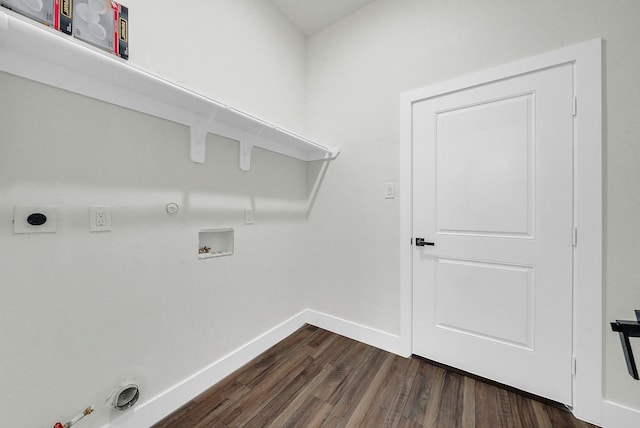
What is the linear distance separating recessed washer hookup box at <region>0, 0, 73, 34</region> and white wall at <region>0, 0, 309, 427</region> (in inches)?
9.8

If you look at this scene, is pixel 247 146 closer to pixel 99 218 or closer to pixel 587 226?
pixel 99 218

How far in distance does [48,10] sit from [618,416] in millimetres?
3125

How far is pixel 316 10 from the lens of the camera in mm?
2148

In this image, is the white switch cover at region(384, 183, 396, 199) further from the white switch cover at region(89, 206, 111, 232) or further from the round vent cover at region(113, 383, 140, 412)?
the round vent cover at region(113, 383, 140, 412)

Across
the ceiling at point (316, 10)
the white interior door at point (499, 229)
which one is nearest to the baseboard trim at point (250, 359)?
the white interior door at point (499, 229)

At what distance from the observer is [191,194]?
147 cm

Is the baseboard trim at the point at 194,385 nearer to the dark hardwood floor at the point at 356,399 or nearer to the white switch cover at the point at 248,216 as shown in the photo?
the dark hardwood floor at the point at 356,399

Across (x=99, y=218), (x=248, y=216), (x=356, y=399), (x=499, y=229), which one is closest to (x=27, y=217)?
(x=99, y=218)

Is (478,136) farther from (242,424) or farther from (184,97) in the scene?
(242,424)

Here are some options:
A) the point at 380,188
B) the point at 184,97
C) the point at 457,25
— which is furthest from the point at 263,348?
the point at 457,25

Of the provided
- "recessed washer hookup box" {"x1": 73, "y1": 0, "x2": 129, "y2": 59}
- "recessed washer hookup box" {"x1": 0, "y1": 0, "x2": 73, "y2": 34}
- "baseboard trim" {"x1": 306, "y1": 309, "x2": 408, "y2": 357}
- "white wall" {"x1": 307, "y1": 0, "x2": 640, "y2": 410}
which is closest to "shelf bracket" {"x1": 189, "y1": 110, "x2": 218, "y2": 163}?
"recessed washer hookup box" {"x1": 73, "y1": 0, "x2": 129, "y2": 59}

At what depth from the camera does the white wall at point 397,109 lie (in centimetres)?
124

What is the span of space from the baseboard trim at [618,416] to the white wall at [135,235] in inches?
81.9

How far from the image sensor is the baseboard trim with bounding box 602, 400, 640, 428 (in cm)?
121
